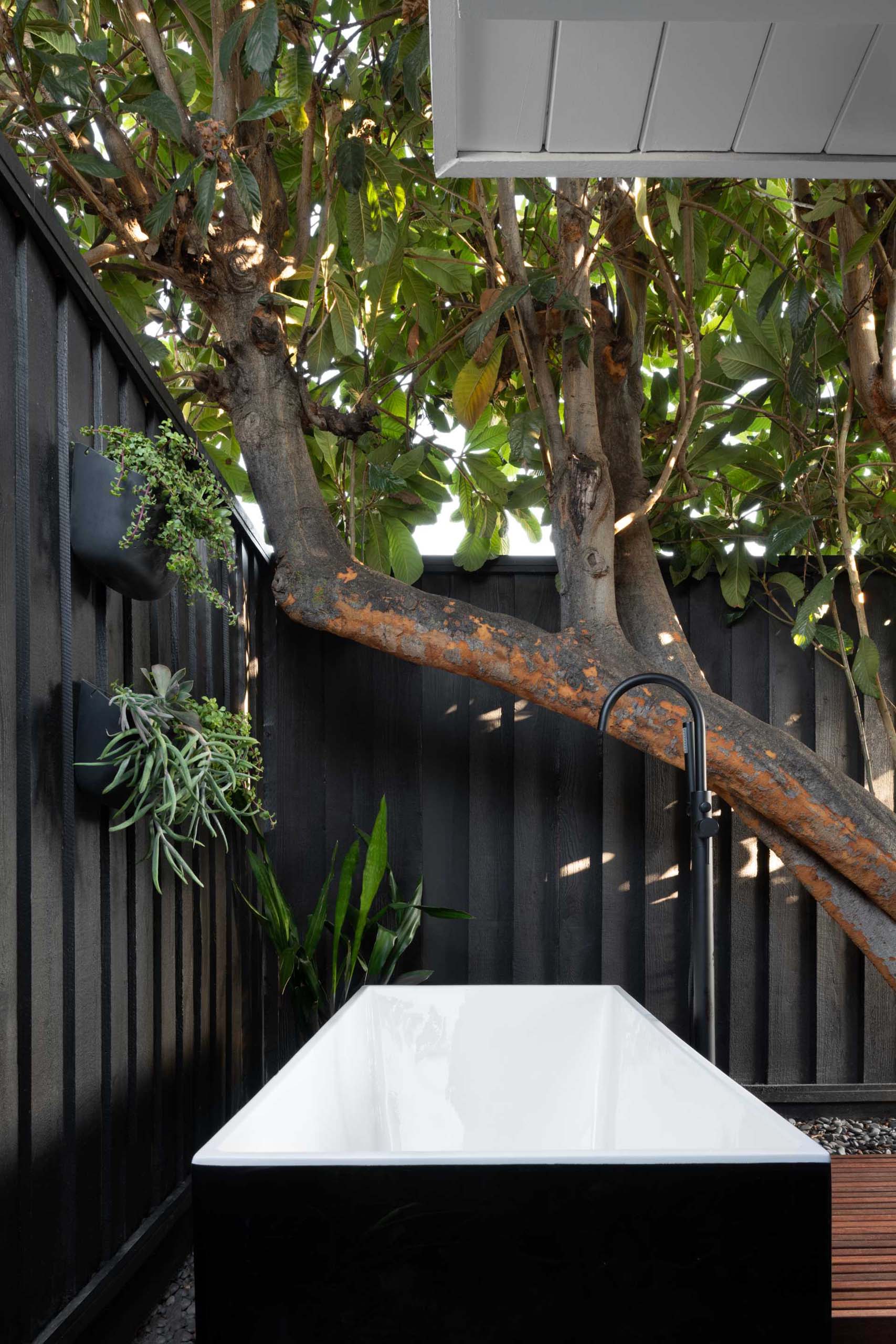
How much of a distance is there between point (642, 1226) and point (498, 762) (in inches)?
80.2

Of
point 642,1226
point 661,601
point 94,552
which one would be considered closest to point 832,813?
point 661,601

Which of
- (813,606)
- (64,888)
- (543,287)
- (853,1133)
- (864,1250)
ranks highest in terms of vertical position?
(543,287)

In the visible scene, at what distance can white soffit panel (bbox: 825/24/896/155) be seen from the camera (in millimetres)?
760

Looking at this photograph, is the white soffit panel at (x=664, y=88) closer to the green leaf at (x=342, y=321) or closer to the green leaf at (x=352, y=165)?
the green leaf at (x=352, y=165)

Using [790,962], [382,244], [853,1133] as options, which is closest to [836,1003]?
[790,962]

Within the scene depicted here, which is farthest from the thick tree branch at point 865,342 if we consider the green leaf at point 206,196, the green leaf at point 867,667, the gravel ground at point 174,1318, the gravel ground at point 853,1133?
the gravel ground at point 174,1318

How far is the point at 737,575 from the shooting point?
2668 millimetres

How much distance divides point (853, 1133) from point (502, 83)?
2790 millimetres

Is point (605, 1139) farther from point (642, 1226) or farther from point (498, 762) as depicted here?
point (498, 762)

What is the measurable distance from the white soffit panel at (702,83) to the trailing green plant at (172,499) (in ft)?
2.45

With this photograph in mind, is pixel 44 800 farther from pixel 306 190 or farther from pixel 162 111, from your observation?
pixel 306 190

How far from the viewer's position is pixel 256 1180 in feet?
2.34

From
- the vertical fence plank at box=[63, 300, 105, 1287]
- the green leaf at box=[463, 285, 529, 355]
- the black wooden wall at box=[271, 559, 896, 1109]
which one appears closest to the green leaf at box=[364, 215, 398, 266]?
the green leaf at box=[463, 285, 529, 355]

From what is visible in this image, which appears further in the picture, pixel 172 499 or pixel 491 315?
pixel 491 315
